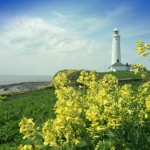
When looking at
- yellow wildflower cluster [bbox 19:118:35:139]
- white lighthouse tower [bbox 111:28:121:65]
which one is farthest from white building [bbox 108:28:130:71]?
yellow wildflower cluster [bbox 19:118:35:139]

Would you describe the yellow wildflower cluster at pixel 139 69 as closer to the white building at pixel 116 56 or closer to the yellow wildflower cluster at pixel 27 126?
the yellow wildflower cluster at pixel 27 126

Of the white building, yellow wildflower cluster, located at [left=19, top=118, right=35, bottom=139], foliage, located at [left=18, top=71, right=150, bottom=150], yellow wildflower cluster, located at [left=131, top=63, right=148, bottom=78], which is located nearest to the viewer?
foliage, located at [left=18, top=71, right=150, bottom=150]

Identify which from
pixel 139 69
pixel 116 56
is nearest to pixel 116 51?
pixel 116 56

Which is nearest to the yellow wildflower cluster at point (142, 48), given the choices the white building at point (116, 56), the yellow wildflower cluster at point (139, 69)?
the yellow wildflower cluster at point (139, 69)

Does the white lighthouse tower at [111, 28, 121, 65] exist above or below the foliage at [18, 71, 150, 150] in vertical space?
above

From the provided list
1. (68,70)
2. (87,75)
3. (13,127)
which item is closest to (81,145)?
(87,75)

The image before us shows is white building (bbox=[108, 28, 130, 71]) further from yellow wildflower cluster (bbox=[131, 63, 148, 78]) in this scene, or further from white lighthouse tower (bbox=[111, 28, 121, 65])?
yellow wildflower cluster (bbox=[131, 63, 148, 78])

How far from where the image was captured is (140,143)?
252 inches

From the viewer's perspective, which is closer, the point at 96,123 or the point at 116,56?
the point at 96,123

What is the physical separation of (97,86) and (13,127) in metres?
7.28

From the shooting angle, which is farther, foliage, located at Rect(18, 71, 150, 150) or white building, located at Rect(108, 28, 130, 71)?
white building, located at Rect(108, 28, 130, 71)

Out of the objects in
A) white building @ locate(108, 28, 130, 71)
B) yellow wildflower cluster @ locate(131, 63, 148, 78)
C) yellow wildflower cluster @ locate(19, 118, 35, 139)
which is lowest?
yellow wildflower cluster @ locate(19, 118, 35, 139)

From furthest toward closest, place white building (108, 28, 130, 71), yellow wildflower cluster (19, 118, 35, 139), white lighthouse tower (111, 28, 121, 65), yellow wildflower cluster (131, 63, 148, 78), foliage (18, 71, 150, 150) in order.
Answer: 1. white lighthouse tower (111, 28, 121, 65)
2. white building (108, 28, 130, 71)
3. yellow wildflower cluster (131, 63, 148, 78)
4. yellow wildflower cluster (19, 118, 35, 139)
5. foliage (18, 71, 150, 150)

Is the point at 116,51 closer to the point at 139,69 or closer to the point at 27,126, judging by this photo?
the point at 139,69
